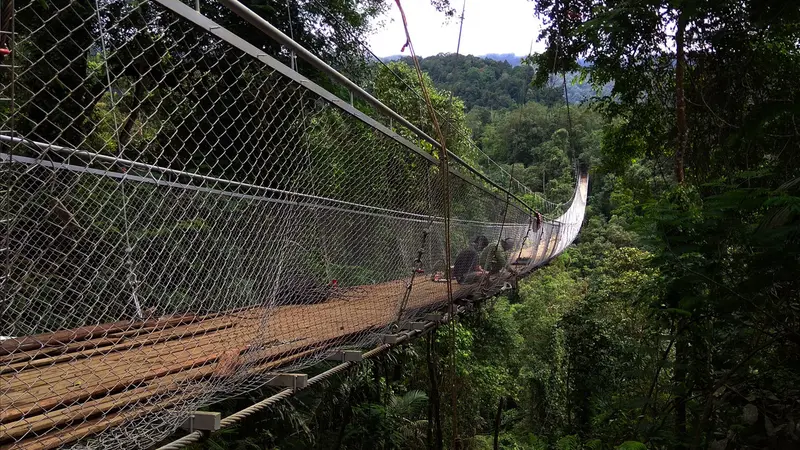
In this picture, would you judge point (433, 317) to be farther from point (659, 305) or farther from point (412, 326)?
point (659, 305)

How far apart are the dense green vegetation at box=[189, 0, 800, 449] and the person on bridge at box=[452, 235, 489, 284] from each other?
1.92 feet

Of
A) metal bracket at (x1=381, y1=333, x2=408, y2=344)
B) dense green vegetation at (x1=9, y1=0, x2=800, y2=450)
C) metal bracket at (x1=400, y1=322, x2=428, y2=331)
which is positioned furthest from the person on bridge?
metal bracket at (x1=381, y1=333, x2=408, y2=344)

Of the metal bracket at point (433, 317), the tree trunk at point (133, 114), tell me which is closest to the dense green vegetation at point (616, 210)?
the tree trunk at point (133, 114)

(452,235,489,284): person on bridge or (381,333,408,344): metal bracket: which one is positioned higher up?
(452,235,489,284): person on bridge

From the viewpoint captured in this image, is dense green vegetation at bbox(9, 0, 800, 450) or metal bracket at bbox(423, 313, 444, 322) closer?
dense green vegetation at bbox(9, 0, 800, 450)

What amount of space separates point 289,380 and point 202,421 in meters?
0.30

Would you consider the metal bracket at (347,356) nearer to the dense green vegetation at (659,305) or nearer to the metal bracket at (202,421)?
the dense green vegetation at (659,305)

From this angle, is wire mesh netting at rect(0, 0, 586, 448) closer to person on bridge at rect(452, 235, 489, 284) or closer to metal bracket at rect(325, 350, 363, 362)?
metal bracket at rect(325, 350, 363, 362)

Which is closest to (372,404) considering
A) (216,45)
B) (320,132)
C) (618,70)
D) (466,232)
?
(466,232)

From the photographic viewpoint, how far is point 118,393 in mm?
1102

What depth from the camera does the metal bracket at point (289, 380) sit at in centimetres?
133

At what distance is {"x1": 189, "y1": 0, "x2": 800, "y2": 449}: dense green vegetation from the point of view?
153 centimetres

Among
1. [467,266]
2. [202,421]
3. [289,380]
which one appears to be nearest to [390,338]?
[289,380]

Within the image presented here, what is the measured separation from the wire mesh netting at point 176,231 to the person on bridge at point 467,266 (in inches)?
15.0
